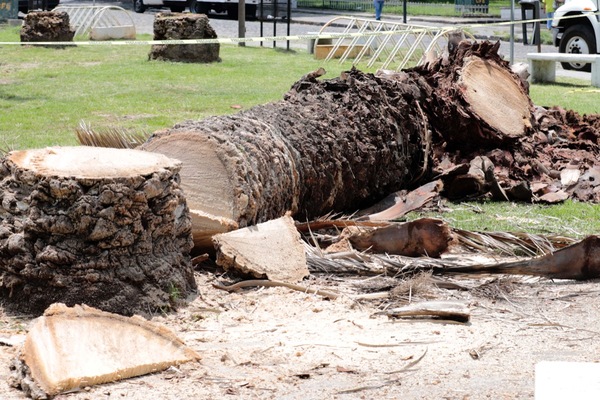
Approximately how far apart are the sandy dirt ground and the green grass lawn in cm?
184

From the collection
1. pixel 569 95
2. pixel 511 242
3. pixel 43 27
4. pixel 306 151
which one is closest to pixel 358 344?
pixel 511 242

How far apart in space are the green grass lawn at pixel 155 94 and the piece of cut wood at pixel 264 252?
5.78ft

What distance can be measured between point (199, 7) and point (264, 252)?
27357mm

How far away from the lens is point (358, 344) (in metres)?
4.57

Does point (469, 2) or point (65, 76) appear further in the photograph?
point (469, 2)

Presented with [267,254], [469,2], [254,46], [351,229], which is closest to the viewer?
[267,254]

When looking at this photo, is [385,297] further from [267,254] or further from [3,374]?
[3,374]

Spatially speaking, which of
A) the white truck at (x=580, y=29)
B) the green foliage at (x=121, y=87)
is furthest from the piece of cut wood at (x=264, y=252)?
the white truck at (x=580, y=29)

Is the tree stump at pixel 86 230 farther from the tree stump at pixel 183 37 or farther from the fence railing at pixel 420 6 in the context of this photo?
the fence railing at pixel 420 6

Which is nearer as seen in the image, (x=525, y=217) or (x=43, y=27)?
(x=525, y=217)

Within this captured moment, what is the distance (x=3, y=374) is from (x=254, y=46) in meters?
18.0

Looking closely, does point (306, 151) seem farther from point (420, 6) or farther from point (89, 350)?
point (420, 6)

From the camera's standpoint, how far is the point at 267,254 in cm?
567

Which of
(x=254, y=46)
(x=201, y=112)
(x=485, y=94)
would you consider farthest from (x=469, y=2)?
(x=485, y=94)
